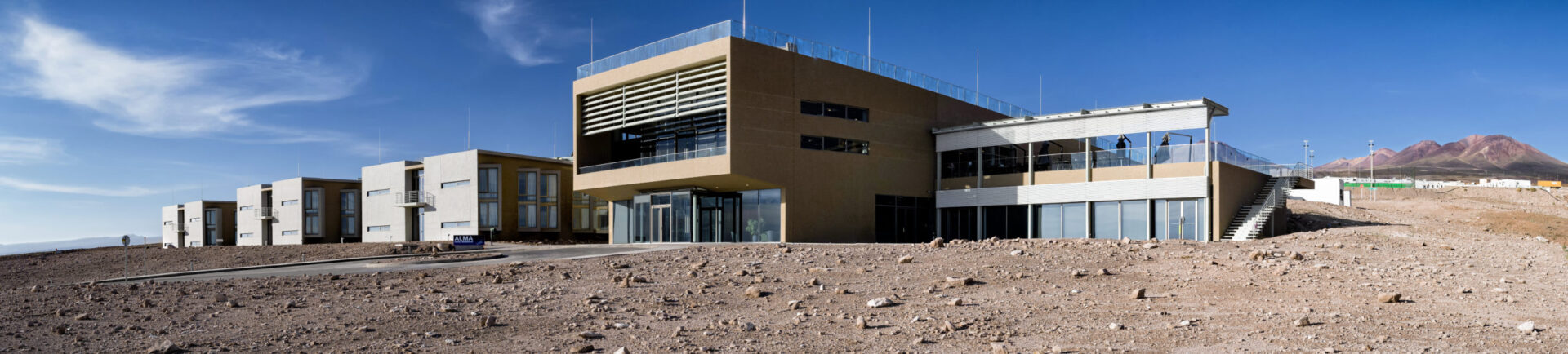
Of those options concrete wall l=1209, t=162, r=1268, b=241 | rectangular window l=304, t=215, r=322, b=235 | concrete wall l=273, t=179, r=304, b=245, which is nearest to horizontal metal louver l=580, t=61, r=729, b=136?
concrete wall l=1209, t=162, r=1268, b=241

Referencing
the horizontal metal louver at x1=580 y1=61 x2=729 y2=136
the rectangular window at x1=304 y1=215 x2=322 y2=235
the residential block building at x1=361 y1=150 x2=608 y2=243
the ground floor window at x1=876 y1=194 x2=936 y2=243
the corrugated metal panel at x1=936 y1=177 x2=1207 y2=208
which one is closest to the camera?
the corrugated metal panel at x1=936 y1=177 x2=1207 y2=208

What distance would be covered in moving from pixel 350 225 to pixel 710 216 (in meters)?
39.1

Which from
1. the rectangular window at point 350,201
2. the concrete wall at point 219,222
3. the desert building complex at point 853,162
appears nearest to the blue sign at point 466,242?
the desert building complex at point 853,162

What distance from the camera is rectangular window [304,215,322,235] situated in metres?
65.4

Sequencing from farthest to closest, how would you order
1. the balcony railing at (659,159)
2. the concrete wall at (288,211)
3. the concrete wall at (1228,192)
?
1. the concrete wall at (288,211)
2. the balcony railing at (659,159)
3. the concrete wall at (1228,192)

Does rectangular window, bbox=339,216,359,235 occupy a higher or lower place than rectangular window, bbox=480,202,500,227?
lower

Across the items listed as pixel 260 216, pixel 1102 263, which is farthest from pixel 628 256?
pixel 260 216

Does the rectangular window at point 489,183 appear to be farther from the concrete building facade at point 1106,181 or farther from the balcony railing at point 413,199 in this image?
the concrete building facade at point 1106,181

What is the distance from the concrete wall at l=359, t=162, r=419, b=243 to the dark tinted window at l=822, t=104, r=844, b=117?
101 feet

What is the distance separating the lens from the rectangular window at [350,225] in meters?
65.3

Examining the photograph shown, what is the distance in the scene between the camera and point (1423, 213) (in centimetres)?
5016

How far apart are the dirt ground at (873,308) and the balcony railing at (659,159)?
14.4 m

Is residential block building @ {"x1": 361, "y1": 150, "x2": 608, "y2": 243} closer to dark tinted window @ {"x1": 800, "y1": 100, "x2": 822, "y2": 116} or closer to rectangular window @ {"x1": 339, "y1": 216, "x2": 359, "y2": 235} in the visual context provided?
rectangular window @ {"x1": 339, "y1": 216, "x2": 359, "y2": 235}

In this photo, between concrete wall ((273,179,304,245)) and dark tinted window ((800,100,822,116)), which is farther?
concrete wall ((273,179,304,245))
